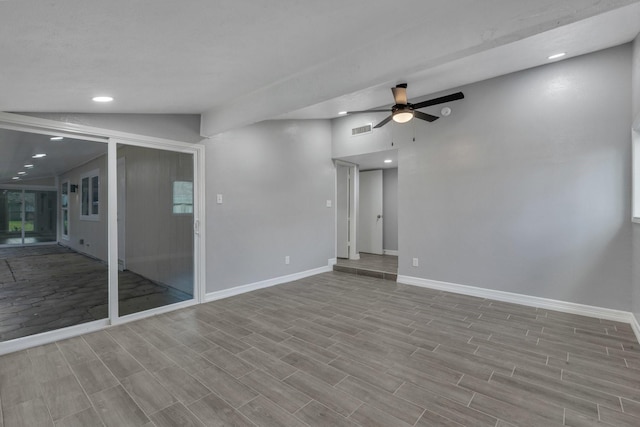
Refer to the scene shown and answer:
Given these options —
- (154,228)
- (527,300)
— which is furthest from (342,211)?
(154,228)

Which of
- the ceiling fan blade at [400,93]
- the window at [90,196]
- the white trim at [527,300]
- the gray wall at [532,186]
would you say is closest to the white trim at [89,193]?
the window at [90,196]

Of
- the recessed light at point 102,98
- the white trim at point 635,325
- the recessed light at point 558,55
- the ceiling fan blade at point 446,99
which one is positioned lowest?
the white trim at point 635,325

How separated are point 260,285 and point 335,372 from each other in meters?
2.69

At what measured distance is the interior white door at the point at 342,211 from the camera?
22.2 ft

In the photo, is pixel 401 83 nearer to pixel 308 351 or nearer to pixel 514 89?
pixel 514 89

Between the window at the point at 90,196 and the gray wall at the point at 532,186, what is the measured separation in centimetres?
443

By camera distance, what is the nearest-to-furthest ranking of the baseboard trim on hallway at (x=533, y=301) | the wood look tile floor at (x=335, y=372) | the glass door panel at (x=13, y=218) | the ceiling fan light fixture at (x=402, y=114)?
the wood look tile floor at (x=335, y=372) → the glass door panel at (x=13, y=218) → the baseboard trim on hallway at (x=533, y=301) → the ceiling fan light fixture at (x=402, y=114)

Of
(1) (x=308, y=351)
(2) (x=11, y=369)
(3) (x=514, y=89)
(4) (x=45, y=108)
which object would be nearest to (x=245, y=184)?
(4) (x=45, y=108)

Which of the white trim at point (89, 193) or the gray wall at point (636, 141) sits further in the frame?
the white trim at point (89, 193)

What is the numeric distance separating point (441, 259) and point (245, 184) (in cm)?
329

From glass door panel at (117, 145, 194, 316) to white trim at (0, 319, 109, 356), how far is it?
0.28m

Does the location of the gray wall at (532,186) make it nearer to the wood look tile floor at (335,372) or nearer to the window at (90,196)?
the wood look tile floor at (335,372)

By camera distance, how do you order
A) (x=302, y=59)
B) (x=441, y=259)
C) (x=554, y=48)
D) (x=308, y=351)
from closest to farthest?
(x=302, y=59) → (x=308, y=351) → (x=554, y=48) → (x=441, y=259)

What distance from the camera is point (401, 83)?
3848mm
